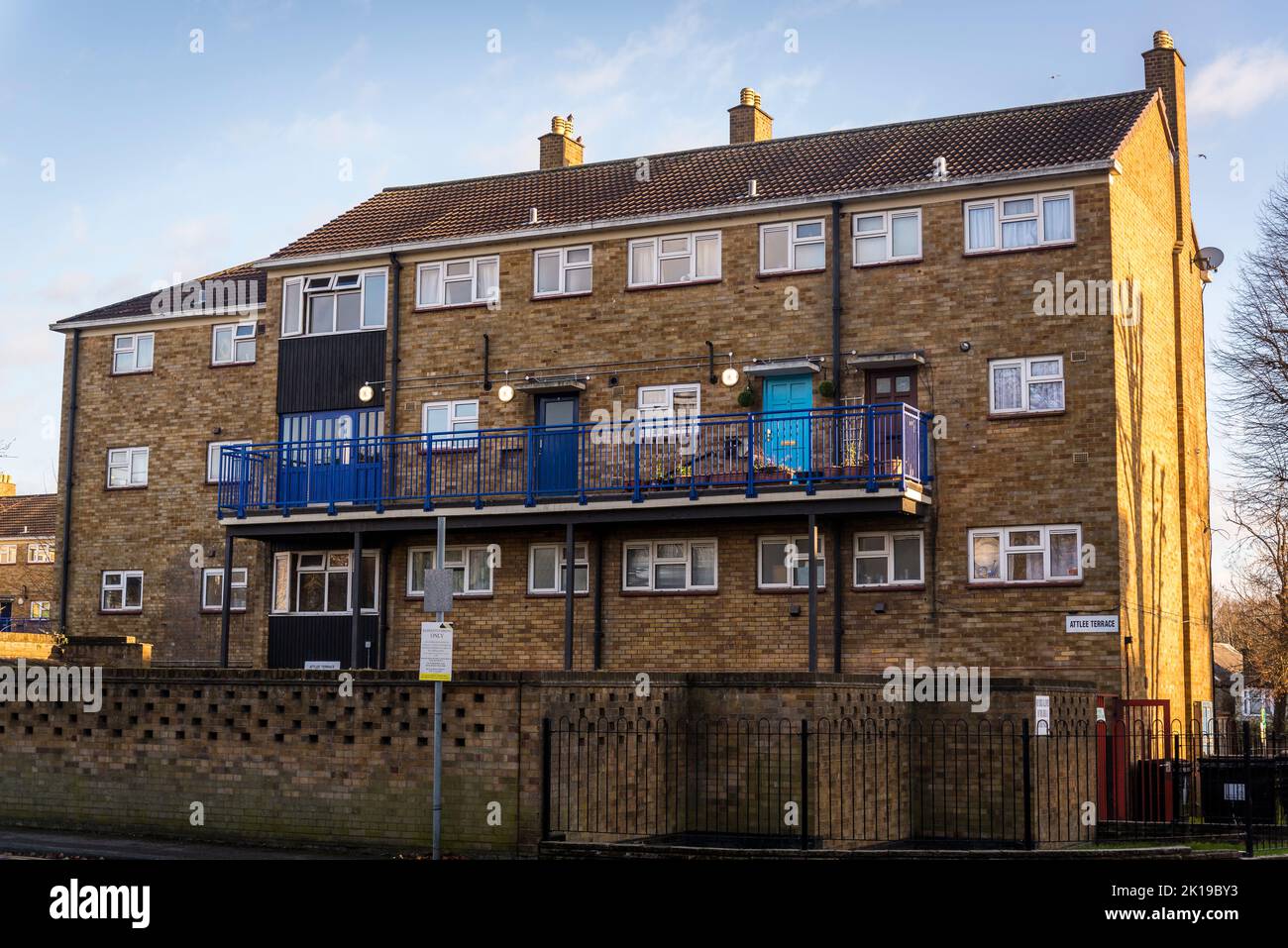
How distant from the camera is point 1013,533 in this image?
79.6 ft

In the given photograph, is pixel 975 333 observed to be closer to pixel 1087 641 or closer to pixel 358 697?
pixel 1087 641

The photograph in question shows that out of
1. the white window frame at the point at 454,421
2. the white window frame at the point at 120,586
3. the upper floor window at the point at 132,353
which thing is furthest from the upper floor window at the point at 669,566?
the upper floor window at the point at 132,353

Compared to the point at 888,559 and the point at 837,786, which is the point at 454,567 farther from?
the point at 837,786

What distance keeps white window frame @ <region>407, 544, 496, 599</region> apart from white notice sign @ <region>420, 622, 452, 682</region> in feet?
37.1

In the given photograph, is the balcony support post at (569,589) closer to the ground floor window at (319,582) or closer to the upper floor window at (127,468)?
the ground floor window at (319,582)

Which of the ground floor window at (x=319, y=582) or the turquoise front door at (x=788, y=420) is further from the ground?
the turquoise front door at (x=788, y=420)

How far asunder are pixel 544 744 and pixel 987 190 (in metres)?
13.3

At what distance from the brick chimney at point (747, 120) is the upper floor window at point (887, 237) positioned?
5995 millimetres

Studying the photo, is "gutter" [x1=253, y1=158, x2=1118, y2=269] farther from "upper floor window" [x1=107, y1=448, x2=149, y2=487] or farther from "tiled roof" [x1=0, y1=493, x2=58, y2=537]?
"tiled roof" [x1=0, y1=493, x2=58, y2=537]

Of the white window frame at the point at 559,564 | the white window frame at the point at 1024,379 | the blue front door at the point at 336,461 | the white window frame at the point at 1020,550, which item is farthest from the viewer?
the blue front door at the point at 336,461

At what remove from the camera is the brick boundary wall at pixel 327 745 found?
1691 cm

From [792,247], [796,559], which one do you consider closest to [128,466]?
[792,247]

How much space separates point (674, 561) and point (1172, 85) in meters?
13.5

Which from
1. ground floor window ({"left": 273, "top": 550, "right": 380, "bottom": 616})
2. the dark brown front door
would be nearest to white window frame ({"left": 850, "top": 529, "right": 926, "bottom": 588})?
the dark brown front door
